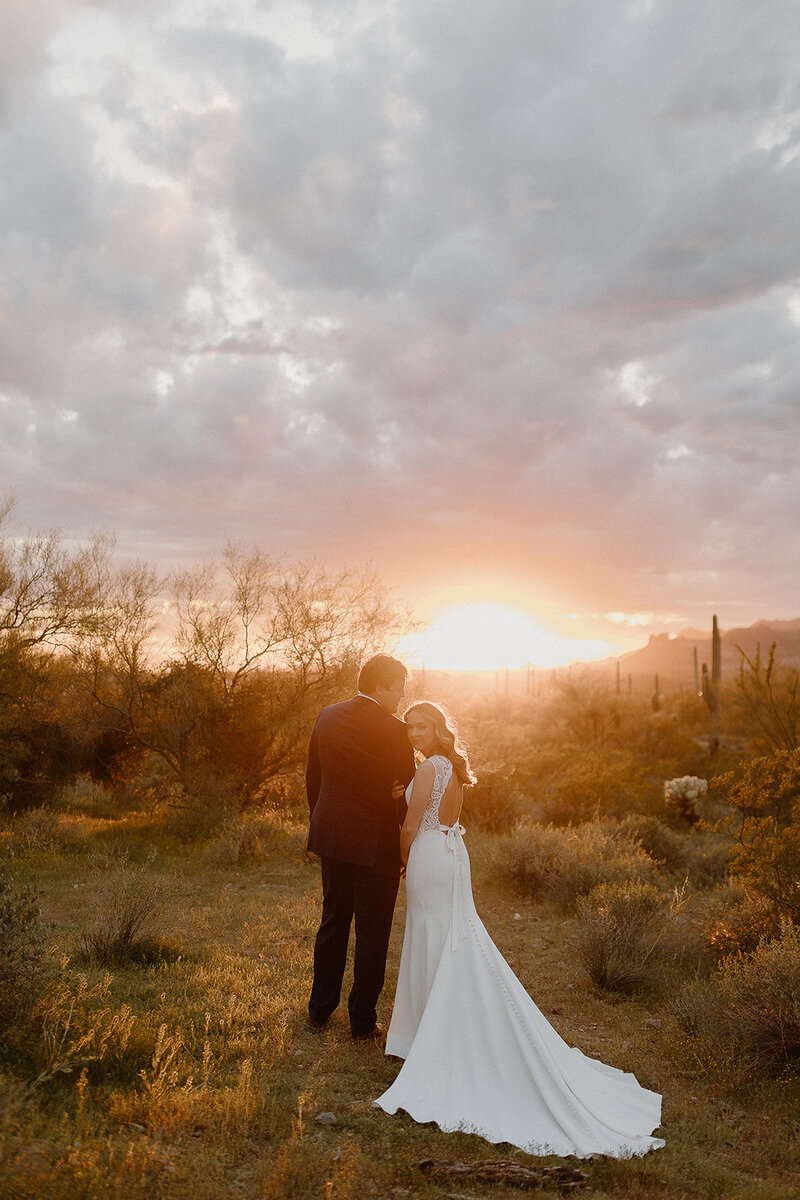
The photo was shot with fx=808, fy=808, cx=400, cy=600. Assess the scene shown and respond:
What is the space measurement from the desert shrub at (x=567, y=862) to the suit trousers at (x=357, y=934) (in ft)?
14.1

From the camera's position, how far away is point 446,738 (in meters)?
4.84

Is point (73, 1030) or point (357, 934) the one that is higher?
point (357, 934)

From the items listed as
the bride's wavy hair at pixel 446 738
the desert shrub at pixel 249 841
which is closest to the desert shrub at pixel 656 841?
the desert shrub at pixel 249 841

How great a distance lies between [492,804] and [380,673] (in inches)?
328

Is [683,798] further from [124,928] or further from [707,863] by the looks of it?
[124,928]

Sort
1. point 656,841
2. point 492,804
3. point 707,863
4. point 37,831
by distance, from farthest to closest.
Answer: point 492,804 → point 37,831 → point 656,841 → point 707,863

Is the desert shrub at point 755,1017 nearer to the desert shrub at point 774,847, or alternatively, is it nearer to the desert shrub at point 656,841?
the desert shrub at point 774,847

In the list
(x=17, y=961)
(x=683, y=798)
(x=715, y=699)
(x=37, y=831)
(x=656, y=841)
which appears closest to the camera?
(x=17, y=961)

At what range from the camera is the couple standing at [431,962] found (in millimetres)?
3885

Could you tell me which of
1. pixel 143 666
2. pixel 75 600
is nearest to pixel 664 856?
pixel 143 666

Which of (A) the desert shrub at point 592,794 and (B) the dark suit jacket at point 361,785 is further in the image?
(A) the desert shrub at point 592,794

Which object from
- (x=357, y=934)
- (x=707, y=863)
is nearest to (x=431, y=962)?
(x=357, y=934)

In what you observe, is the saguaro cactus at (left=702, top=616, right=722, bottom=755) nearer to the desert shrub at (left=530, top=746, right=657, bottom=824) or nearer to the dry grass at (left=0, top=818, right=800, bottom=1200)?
the desert shrub at (left=530, top=746, right=657, bottom=824)

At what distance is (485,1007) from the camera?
14.0ft
